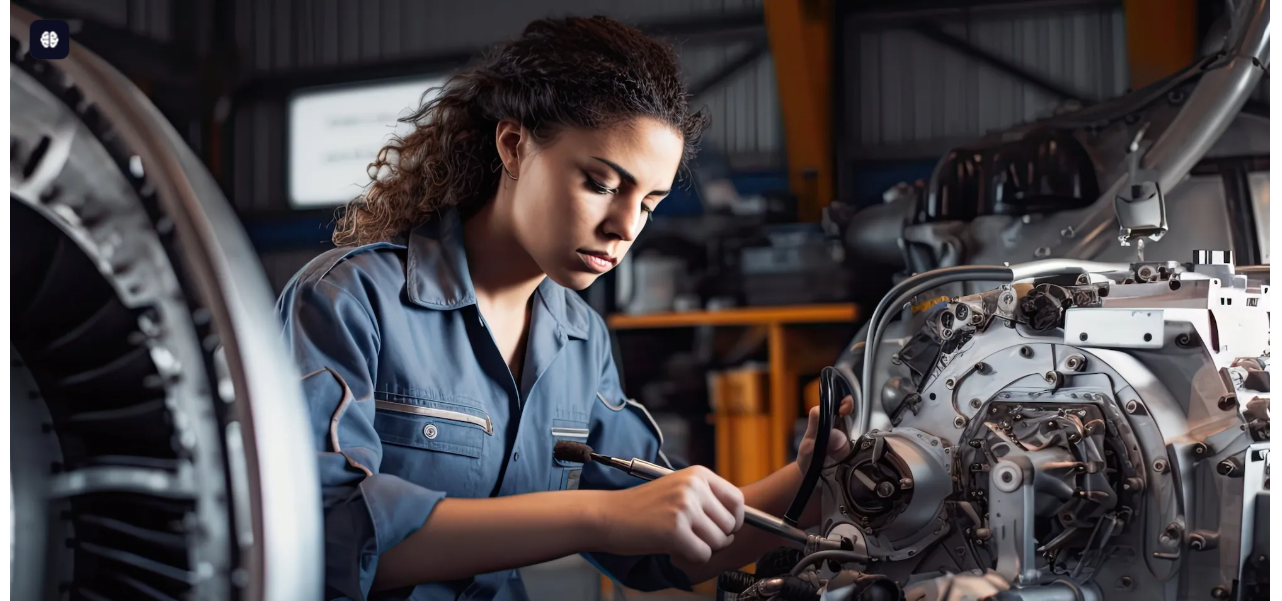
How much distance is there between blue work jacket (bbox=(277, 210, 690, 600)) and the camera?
1.17 m

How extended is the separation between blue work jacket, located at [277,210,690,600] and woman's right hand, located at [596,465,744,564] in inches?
2.5

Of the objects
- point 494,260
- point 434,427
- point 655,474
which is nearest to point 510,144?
point 494,260

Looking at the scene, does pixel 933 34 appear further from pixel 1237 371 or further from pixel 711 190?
pixel 1237 371

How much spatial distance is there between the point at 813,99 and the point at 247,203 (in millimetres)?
1118

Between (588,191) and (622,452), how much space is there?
45 cm

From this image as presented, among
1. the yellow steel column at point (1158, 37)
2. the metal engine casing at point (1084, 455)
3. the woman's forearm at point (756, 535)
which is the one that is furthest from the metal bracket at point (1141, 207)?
the woman's forearm at point (756, 535)

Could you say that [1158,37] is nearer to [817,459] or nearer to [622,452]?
[817,459]

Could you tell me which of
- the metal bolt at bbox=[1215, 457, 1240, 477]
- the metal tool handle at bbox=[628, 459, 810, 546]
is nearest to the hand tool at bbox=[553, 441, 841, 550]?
the metal tool handle at bbox=[628, 459, 810, 546]

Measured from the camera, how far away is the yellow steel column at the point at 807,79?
190 centimetres

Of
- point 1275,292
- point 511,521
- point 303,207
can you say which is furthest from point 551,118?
point 1275,292

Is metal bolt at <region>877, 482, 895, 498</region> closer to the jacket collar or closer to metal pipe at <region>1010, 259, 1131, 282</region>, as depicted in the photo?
metal pipe at <region>1010, 259, 1131, 282</region>

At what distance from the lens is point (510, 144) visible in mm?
1438

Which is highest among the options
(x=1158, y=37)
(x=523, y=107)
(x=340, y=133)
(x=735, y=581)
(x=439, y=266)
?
(x=1158, y=37)

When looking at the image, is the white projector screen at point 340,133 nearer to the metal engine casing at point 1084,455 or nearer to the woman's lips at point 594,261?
the woman's lips at point 594,261
